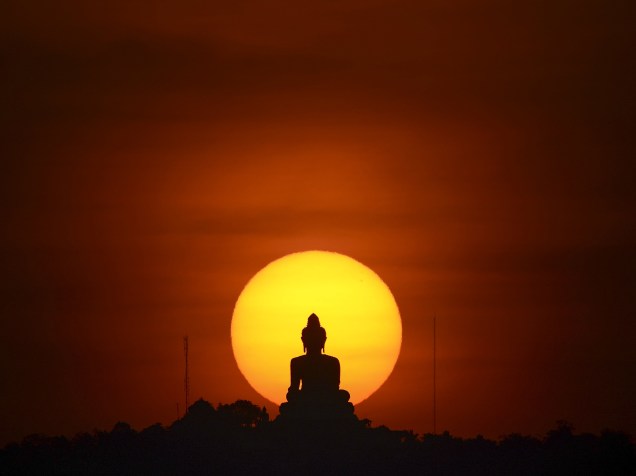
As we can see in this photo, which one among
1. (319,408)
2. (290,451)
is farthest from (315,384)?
(290,451)

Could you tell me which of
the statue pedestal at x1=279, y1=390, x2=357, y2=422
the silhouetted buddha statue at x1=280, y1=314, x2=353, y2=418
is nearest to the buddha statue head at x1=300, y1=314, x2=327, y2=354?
the silhouetted buddha statue at x1=280, y1=314, x2=353, y2=418

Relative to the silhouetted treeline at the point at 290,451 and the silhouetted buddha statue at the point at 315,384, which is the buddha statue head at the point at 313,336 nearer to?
the silhouetted buddha statue at the point at 315,384

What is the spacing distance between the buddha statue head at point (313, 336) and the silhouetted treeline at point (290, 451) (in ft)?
10.9

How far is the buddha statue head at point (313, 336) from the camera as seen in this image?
294ft

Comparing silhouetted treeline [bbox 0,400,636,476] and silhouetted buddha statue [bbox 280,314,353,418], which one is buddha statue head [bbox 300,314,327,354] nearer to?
silhouetted buddha statue [bbox 280,314,353,418]

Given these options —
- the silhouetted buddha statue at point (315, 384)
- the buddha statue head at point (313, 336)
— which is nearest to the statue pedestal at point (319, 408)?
the silhouetted buddha statue at point (315, 384)

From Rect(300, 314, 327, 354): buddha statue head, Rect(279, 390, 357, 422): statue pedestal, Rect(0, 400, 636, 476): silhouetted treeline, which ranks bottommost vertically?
Rect(0, 400, 636, 476): silhouetted treeline

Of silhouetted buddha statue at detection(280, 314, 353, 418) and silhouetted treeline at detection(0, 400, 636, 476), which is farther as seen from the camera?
silhouetted buddha statue at detection(280, 314, 353, 418)

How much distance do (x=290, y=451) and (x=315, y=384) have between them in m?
4.86

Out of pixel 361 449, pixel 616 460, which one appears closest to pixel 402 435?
pixel 361 449

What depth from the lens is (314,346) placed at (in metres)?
89.6

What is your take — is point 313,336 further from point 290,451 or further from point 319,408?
point 290,451

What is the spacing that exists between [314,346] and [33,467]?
36.2ft

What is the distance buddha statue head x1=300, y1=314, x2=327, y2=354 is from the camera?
89625 mm
